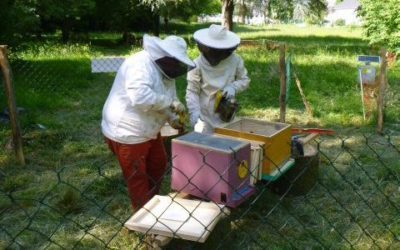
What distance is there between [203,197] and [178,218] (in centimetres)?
29

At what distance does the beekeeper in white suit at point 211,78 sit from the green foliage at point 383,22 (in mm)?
8773

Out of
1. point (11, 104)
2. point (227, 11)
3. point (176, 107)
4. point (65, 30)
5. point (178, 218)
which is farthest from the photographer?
point (65, 30)

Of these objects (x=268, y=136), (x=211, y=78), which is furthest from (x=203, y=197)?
(x=211, y=78)

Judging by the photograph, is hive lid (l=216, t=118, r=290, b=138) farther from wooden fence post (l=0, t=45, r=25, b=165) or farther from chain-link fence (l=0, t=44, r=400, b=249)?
wooden fence post (l=0, t=45, r=25, b=165)

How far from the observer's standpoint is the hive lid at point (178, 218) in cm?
262

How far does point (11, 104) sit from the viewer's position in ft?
16.0

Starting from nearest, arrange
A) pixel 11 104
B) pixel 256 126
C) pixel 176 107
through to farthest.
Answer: pixel 176 107 → pixel 256 126 → pixel 11 104

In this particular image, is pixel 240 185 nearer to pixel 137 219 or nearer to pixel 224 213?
pixel 224 213

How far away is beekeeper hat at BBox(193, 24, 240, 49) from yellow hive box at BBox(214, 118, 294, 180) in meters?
0.64

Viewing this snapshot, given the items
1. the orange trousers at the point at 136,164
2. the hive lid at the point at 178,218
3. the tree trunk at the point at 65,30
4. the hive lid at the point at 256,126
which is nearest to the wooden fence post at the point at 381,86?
the hive lid at the point at 256,126

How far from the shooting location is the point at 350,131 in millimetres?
6461

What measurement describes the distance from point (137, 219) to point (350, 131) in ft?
14.7

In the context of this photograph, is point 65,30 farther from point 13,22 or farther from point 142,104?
point 142,104

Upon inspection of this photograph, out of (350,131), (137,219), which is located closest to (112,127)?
(137,219)
